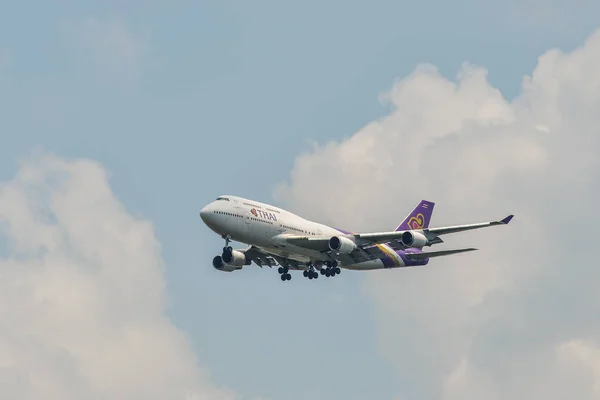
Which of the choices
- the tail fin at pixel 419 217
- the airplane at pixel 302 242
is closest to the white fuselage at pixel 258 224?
the airplane at pixel 302 242

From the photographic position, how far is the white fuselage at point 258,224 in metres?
100

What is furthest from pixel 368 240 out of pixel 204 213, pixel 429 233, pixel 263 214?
pixel 204 213

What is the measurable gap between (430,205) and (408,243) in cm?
2266

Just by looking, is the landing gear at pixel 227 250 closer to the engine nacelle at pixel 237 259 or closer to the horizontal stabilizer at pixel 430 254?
the engine nacelle at pixel 237 259

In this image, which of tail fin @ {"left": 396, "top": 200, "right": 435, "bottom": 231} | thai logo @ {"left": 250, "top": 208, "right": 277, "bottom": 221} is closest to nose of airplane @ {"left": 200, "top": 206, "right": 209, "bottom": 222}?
thai logo @ {"left": 250, "top": 208, "right": 277, "bottom": 221}

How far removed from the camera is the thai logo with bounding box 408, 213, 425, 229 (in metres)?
122

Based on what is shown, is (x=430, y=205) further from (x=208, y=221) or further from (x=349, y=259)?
(x=208, y=221)

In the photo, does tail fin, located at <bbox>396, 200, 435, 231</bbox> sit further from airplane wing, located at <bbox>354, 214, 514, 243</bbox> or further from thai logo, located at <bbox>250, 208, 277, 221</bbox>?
thai logo, located at <bbox>250, 208, 277, 221</bbox>

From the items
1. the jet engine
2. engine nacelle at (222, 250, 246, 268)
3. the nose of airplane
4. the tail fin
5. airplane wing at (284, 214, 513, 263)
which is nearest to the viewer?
the nose of airplane

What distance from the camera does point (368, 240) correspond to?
106250mm

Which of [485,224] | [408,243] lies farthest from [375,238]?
[485,224]

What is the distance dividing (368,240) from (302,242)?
6.32 m

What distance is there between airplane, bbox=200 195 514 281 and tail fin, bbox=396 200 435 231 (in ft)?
20.8

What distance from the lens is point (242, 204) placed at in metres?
102
